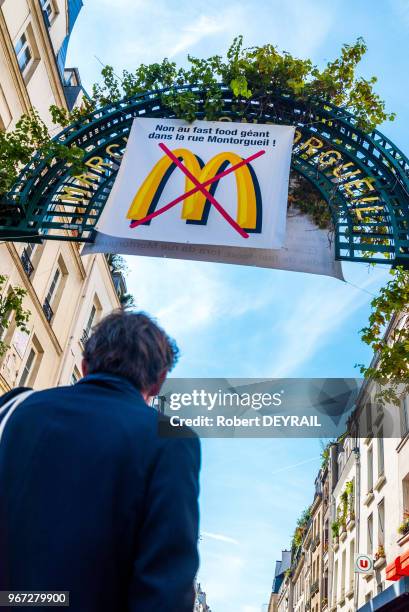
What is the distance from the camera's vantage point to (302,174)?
697cm

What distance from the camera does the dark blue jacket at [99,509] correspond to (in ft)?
5.00

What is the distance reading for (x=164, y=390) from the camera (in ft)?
9.93

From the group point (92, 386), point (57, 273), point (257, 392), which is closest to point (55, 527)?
point (92, 386)

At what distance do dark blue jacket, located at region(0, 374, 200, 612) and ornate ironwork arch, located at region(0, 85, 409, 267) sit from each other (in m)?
5.15

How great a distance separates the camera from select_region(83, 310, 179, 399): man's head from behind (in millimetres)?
A: 1997

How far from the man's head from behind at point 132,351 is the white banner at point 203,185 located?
160 inches

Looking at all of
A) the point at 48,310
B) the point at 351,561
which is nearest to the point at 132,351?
the point at 48,310

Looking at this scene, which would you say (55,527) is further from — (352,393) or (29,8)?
(29,8)

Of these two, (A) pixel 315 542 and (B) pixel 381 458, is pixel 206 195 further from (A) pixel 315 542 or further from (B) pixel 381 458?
(A) pixel 315 542

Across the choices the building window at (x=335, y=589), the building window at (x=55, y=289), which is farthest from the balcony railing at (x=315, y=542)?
the building window at (x=55, y=289)

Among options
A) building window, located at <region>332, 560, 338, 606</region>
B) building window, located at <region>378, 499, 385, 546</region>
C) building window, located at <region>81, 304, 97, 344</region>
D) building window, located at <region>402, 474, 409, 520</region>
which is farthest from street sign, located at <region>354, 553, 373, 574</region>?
building window, located at <region>81, 304, 97, 344</region>

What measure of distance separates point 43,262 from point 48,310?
1854 mm

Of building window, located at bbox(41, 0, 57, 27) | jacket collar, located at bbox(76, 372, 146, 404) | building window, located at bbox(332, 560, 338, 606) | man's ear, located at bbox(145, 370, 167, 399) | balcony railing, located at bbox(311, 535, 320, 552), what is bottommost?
jacket collar, located at bbox(76, 372, 146, 404)

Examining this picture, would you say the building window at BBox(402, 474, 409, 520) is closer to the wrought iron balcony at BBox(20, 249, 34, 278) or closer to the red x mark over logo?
the wrought iron balcony at BBox(20, 249, 34, 278)
